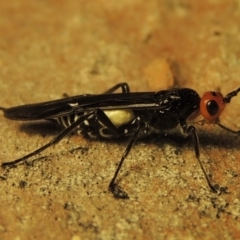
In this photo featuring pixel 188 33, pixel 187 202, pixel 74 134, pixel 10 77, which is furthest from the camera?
pixel 188 33

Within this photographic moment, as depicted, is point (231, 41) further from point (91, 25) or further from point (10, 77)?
point (10, 77)

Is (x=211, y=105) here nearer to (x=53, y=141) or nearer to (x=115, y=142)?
(x=115, y=142)

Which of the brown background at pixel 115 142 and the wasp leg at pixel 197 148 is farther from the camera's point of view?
the wasp leg at pixel 197 148

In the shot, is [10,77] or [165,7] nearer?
[10,77]

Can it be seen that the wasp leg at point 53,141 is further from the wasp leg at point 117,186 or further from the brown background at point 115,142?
the wasp leg at point 117,186

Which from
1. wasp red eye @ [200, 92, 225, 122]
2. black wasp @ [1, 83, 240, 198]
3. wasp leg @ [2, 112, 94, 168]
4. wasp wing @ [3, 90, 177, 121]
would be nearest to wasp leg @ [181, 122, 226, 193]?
black wasp @ [1, 83, 240, 198]

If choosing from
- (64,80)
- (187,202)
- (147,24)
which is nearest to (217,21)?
(147,24)

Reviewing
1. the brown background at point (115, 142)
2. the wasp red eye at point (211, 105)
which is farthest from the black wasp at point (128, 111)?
the brown background at point (115, 142)

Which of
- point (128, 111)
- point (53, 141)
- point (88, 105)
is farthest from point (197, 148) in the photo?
point (53, 141)

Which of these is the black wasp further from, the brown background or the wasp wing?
the brown background
